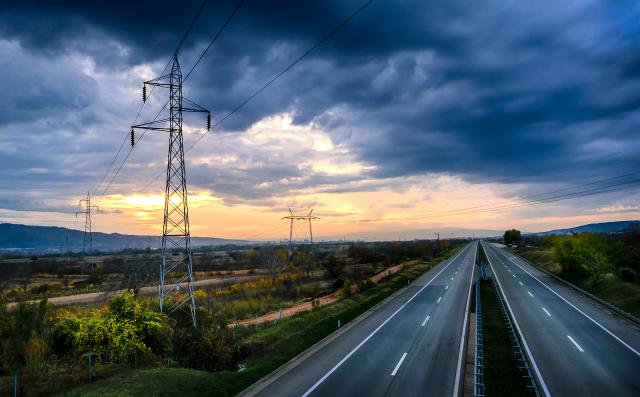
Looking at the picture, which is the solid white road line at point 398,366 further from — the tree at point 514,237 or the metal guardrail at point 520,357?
the tree at point 514,237

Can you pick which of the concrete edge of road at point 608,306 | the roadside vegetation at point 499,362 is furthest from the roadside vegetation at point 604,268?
the roadside vegetation at point 499,362

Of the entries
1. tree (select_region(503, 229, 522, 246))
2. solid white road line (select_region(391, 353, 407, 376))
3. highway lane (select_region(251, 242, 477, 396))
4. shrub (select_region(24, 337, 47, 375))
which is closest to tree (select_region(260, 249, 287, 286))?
highway lane (select_region(251, 242, 477, 396))

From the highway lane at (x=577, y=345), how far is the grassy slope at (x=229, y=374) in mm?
12167

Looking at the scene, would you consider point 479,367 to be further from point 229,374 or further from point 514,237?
point 514,237

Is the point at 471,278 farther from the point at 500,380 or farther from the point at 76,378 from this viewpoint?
the point at 76,378

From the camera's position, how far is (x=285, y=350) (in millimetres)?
24109

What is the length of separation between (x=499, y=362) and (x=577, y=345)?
640 cm

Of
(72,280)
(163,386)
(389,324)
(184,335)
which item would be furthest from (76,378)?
(72,280)

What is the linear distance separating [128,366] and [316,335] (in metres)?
11.8

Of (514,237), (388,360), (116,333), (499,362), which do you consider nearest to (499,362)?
(499,362)

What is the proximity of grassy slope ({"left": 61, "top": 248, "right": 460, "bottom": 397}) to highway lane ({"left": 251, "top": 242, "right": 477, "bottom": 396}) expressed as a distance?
1.29 meters

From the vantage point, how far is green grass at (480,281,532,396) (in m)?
16.8

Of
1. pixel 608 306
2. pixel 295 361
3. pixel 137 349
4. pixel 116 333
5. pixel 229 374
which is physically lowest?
pixel 608 306

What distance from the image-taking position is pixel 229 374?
18766 mm
